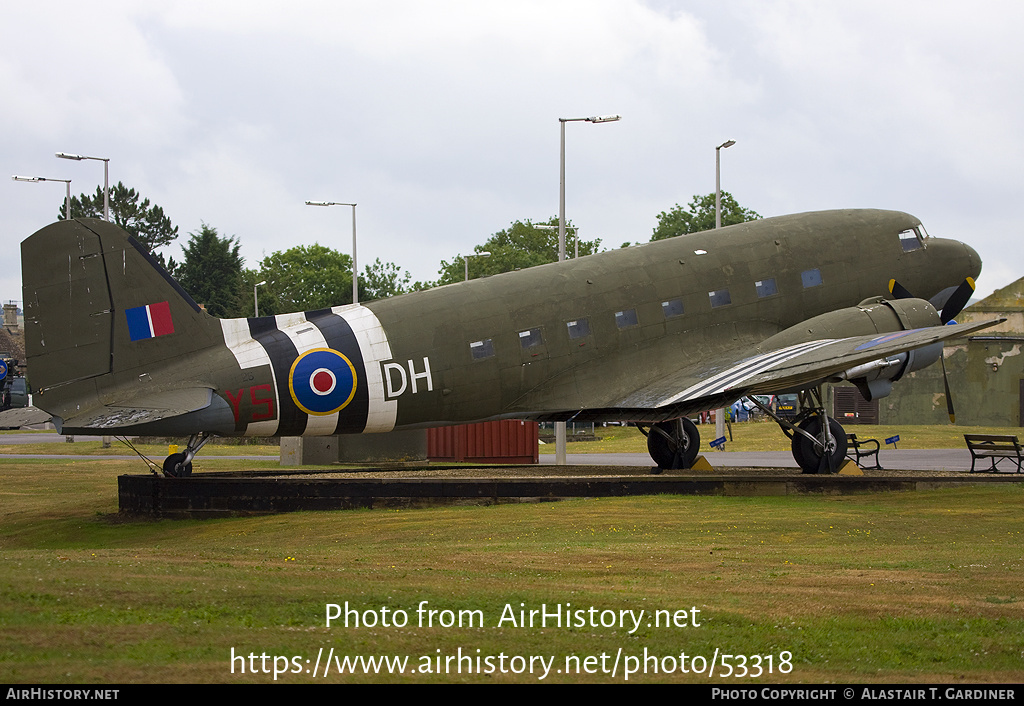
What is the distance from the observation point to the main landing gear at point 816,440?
2469 centimetres

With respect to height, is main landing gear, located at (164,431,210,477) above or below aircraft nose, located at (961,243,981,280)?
below

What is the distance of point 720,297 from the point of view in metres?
25.3

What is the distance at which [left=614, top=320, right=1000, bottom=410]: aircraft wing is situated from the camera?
22.0 meters

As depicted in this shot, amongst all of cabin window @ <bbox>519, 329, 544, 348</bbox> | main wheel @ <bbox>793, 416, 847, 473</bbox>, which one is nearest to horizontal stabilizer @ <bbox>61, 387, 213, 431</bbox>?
cabin window @ <bbox>519, 329, 544, 348</bbox>

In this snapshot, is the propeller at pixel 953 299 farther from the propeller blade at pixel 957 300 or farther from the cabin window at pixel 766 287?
the cabin window at pixel 766 287

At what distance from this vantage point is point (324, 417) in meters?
21.6

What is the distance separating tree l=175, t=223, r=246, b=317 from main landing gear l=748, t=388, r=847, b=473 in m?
96.6

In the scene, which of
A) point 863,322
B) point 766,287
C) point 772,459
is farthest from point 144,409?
point 772,459

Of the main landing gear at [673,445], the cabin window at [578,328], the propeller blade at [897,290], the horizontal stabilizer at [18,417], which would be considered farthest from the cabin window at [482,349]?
the horizontal stabilizer at [18,417]

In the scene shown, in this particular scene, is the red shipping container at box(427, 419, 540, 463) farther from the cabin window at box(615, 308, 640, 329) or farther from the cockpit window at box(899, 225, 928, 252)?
the cockpit window at box(899, 225, 928, 252)

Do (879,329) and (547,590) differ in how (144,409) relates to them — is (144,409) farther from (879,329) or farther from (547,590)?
(879,329)

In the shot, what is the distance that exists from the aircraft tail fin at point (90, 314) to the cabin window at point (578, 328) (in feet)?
27.8

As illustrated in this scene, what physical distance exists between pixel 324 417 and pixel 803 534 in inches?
393
